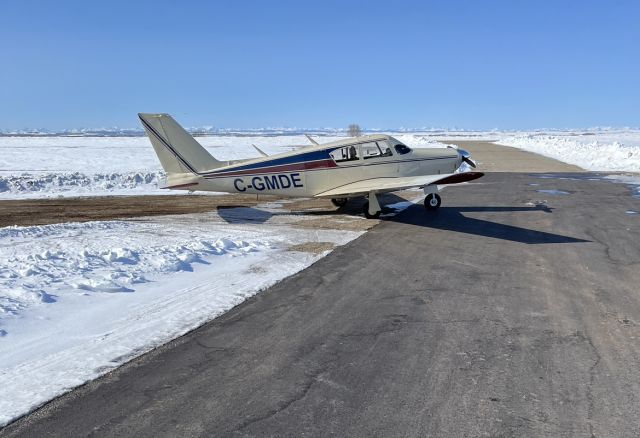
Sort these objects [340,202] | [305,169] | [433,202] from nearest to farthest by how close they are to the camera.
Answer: [305,169]
[433,202]
[340,202]

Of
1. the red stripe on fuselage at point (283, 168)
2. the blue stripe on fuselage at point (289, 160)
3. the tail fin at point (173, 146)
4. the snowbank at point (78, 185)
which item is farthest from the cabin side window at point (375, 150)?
the snowbank at point (78, 185)

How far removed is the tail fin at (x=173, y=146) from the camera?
1477cm

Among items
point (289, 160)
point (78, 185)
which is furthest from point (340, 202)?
point (78, 185)

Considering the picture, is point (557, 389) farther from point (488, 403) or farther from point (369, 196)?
point (369, 196)

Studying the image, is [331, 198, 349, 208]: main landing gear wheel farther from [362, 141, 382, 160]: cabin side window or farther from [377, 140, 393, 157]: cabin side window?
[377, 140, 393, 157]: cabin side window

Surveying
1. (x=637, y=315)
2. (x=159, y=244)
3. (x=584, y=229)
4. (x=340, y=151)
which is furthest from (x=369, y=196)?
(x=637, y=315)

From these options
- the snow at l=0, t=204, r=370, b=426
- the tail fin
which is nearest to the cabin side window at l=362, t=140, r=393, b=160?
the snow at l=0, t=204, r=370, b=426

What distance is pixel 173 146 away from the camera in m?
14.9

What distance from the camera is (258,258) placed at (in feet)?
33.2

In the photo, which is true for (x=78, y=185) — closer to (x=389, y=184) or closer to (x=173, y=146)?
(x=173, y=146)

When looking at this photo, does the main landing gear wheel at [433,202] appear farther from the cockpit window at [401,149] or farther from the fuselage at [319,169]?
the cockpit window at [401,149]

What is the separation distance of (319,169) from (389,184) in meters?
2.24

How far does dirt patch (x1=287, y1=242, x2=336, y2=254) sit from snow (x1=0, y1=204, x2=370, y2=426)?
0.23 m

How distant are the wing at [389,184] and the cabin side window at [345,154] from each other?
77cm
